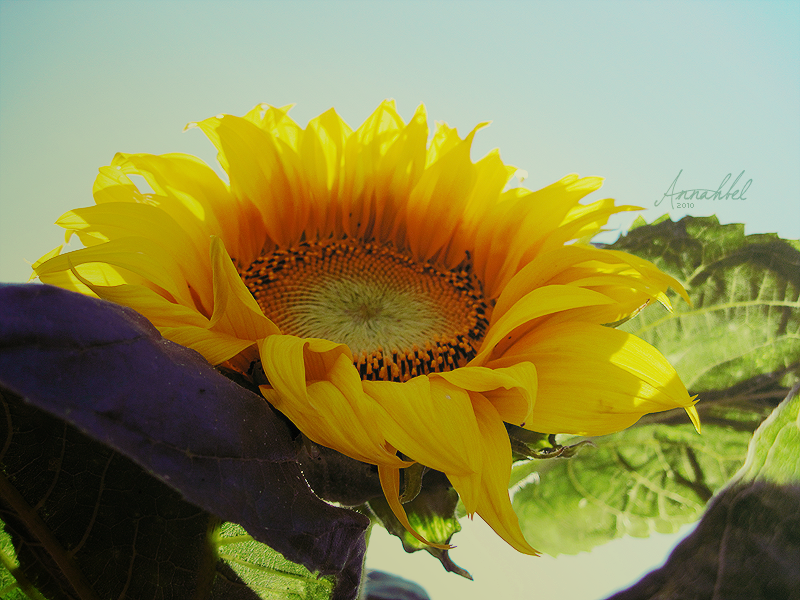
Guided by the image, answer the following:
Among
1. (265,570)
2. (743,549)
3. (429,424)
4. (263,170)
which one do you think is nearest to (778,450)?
(743,549)

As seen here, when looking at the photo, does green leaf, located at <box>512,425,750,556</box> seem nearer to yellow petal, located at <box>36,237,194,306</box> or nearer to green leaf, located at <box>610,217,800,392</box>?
green leaf, located at <box>610,217,800,392</box>

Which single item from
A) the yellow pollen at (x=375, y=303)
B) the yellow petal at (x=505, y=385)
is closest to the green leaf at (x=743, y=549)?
the yellow petal at (x=505, y=385)

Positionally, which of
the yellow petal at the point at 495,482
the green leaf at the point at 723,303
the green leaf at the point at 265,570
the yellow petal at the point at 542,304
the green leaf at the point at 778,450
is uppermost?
the green leaf at the point at 723,303

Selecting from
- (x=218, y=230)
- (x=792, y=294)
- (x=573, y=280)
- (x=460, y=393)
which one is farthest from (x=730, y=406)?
(x=218, y=230)

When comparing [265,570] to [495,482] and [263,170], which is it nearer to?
[495,482]

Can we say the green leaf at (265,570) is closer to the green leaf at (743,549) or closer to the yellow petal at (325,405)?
the yellow petal at (325,405)

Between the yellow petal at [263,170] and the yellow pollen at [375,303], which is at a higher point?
the yellow petal at [263,170]

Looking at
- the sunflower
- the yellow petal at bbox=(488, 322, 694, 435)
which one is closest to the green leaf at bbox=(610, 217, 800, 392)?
the sunflower

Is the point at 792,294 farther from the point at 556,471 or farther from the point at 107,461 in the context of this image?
the point at 107,461
